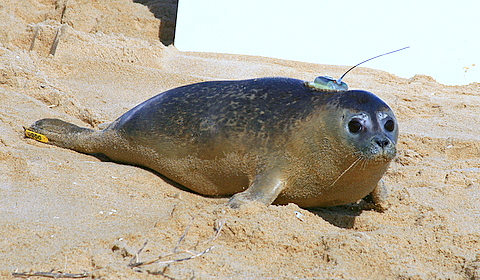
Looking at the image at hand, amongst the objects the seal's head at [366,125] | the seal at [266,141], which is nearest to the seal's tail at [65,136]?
the seal at [266,141]

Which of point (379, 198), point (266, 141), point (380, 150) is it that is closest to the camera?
point (380, 150)

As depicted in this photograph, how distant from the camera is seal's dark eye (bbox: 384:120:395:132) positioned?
2723mm

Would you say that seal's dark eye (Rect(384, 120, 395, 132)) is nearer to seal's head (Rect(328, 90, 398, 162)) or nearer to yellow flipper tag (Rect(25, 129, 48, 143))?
seal's head (Rect(328, 90, 398, 162))

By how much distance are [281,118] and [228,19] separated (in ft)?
13.2

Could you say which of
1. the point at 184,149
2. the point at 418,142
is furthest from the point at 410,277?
the point at 418,142

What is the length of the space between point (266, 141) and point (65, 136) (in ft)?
5.18

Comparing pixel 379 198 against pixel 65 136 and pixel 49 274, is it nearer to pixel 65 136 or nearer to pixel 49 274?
pixel 49 274

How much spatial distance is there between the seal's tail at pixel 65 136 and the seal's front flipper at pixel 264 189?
137 centimetres

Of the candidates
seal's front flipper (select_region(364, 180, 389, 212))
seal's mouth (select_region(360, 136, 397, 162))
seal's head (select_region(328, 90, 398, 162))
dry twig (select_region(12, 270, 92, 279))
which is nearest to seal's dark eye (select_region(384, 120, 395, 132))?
seal's head (select_region(328, 90, 398, 162))

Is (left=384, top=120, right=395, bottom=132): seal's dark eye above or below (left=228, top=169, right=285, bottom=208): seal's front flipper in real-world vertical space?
above

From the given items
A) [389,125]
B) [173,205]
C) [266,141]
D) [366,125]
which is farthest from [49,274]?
[389,125]

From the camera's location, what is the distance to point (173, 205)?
108 inches

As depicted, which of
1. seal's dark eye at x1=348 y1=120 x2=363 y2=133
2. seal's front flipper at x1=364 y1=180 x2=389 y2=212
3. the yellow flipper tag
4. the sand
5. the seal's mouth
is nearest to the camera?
the sand

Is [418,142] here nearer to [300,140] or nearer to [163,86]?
[300,140]
